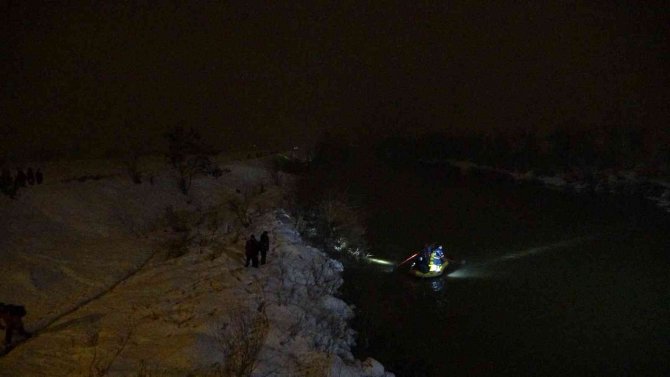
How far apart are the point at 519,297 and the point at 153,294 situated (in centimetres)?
1445

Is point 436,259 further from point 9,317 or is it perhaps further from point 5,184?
point 5,184

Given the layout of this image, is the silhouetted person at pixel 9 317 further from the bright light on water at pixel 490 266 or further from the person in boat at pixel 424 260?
the bright light on water at pixel 490 266

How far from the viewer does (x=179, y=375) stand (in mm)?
9359

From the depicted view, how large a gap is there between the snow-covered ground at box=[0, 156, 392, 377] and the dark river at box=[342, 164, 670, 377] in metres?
2.37

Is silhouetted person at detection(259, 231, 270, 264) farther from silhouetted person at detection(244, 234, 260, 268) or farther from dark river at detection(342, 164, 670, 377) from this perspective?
dark river at detection(342, 164, 670, 377)

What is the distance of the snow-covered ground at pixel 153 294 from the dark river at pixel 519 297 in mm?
2375

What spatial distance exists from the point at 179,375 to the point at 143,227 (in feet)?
58.9

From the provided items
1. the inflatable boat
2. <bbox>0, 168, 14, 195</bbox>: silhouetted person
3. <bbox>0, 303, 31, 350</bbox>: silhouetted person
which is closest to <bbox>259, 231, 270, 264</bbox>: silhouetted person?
the inflatable boat

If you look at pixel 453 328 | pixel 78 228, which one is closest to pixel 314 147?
pixel 78 228

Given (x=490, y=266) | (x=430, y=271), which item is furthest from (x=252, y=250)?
(x=490, y=266)

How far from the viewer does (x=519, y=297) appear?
19750 mm

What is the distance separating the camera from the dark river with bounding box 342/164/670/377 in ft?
48.5

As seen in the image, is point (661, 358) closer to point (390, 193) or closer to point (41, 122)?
point (390, 193)

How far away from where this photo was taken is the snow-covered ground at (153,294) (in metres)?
10.3
